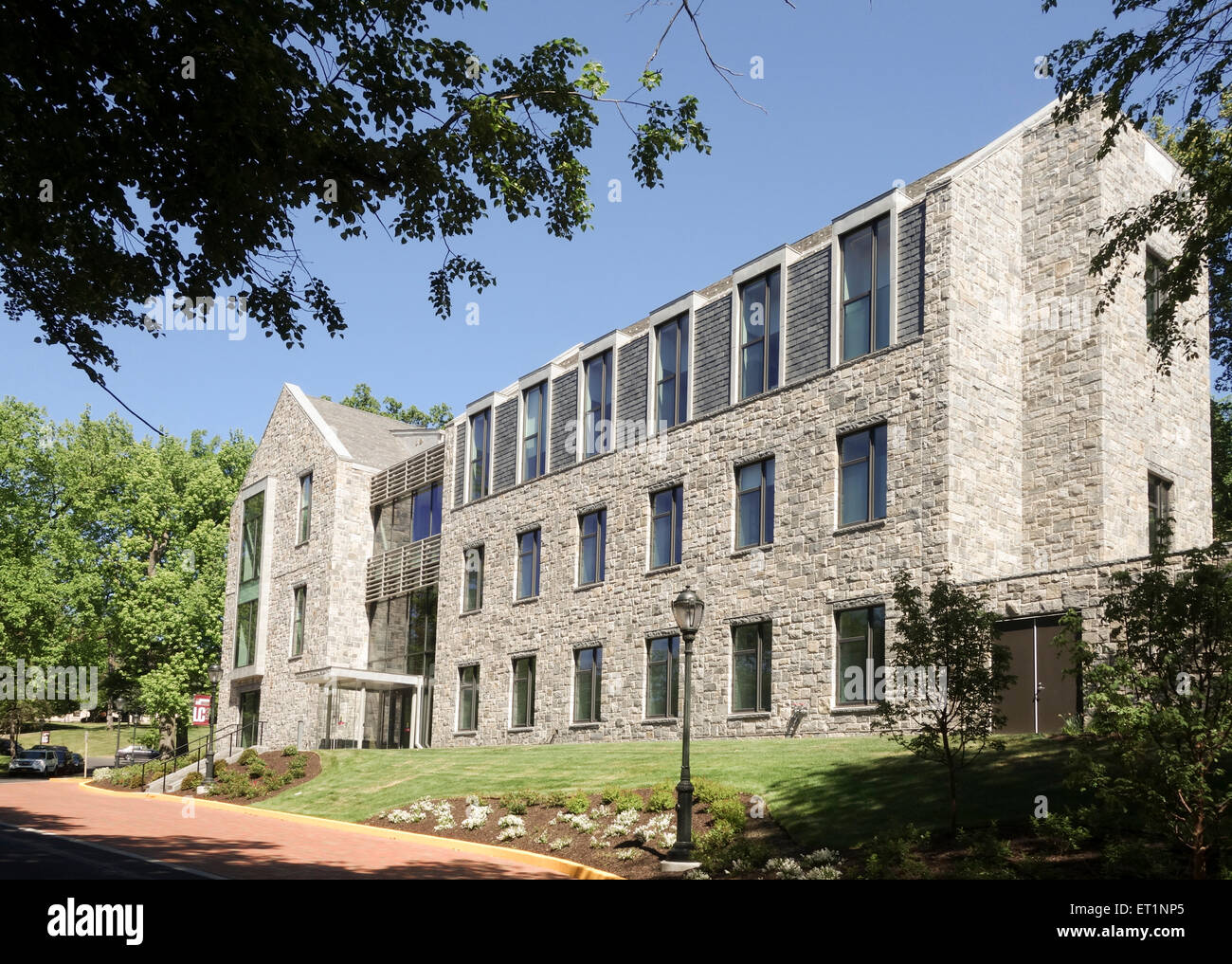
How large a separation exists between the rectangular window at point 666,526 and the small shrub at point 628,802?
37.6 ft

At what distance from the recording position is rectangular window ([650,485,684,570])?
31312 millimetres

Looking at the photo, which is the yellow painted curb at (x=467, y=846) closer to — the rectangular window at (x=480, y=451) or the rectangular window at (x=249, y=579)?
the rectangular window at (x=480, y=451)

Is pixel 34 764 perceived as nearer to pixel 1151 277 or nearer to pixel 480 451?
pixel 480 451

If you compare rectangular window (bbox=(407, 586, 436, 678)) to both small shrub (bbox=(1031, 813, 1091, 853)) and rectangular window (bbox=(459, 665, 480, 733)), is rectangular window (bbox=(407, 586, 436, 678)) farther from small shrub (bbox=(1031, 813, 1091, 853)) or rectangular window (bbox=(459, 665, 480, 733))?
small shrub (bbox=(1031, 813, 1091, 853))

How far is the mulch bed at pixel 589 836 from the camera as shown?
1666 centimetres

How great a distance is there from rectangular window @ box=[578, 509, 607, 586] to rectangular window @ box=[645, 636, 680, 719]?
10.4 feet

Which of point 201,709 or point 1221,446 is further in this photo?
point 1221,446

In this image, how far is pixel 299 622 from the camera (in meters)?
46.8

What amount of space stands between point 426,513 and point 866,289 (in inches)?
849

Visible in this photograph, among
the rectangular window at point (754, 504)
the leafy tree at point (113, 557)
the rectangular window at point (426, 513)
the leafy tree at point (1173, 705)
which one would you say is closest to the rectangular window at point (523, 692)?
the rectangular window at point (426, 513)

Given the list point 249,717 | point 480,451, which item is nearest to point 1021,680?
point 480,451

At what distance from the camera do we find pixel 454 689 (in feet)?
129

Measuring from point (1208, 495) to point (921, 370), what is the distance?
28.8 ft
